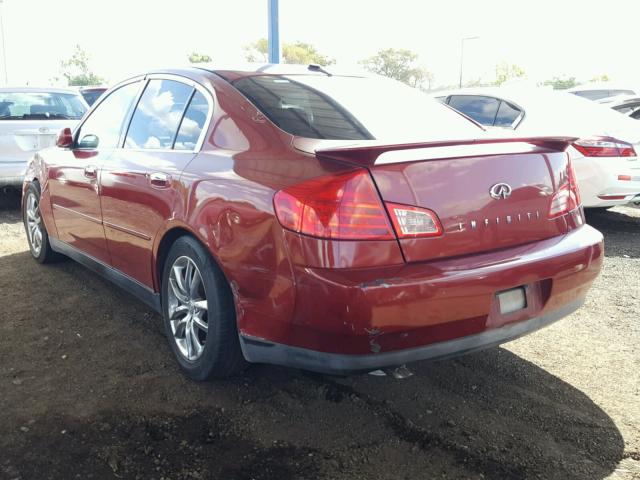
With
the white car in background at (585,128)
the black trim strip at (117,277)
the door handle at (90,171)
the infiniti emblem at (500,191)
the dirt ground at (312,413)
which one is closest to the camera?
the dirt ground at (312,413)

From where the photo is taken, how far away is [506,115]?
23.9 feet

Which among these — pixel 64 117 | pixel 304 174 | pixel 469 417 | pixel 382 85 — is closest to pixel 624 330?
pixel 469 417

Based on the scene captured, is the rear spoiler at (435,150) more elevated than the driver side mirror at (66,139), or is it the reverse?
the rear spoiler at (435,150)

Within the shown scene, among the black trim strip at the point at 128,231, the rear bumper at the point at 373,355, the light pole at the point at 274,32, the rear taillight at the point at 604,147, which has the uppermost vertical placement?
the light pole at the point at 274,32

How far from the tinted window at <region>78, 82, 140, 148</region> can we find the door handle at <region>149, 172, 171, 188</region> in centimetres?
78

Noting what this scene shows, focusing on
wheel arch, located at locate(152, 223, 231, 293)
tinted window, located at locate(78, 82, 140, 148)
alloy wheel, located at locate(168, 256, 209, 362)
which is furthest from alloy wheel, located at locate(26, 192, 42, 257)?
alloy wheel, located at locate(168, 256, 209, 362)

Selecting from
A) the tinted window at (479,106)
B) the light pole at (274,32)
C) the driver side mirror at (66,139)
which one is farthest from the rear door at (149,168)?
the light pole at (274,32)

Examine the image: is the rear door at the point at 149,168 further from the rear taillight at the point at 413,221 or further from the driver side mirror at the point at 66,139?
the rear taillight at the point at 413,221

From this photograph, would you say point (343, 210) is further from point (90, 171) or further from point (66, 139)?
point (66, 139)

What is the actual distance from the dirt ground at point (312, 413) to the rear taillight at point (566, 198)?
0.91 metres

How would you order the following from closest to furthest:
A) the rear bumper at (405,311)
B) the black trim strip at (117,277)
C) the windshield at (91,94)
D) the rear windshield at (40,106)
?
1. the rear bumper at (405,311)
2. the black trim strip at (117,277)
3. the rear windshield at (40,106)
4. the windshield at (91,94)

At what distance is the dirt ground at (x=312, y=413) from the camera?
8.16ft

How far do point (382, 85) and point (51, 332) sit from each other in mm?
2514

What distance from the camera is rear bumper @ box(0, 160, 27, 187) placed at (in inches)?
302
